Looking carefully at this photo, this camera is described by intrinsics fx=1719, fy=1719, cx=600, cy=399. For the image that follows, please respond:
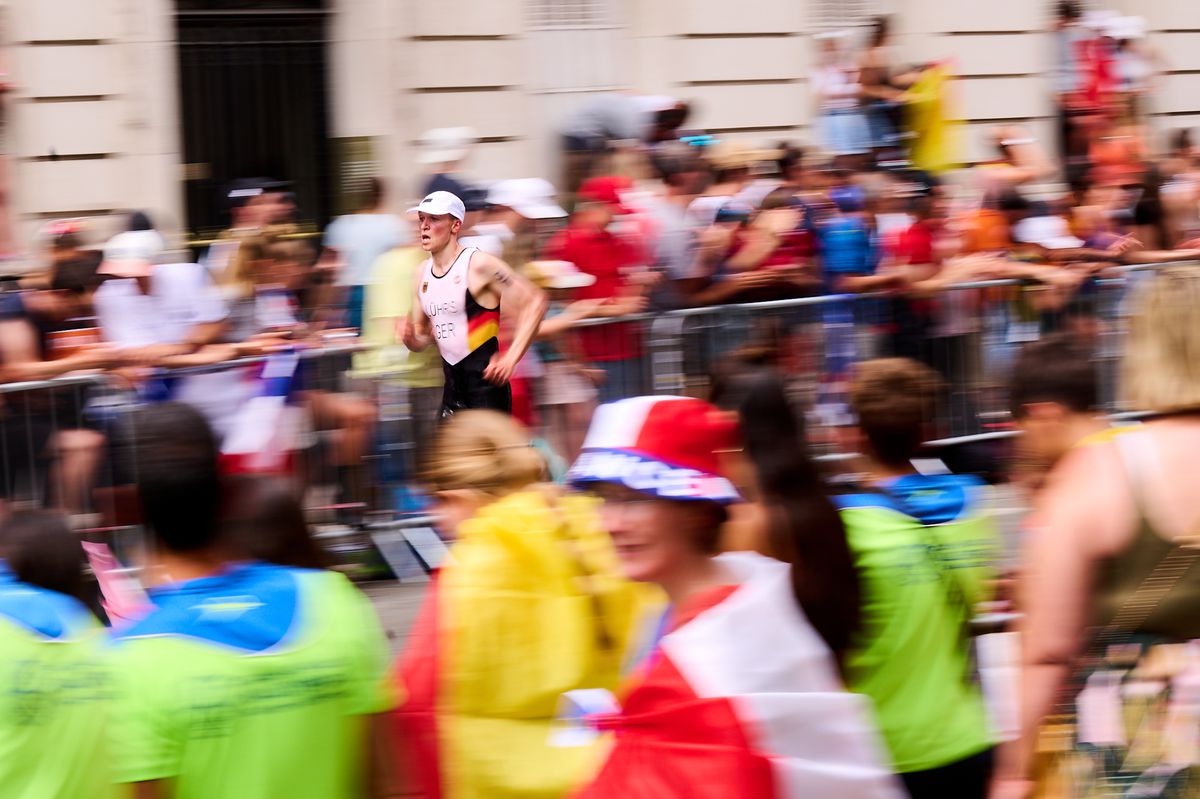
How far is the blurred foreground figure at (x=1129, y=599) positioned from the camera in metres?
3.29

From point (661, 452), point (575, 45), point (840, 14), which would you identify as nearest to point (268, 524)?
point (661, 452)

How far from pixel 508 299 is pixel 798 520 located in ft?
16.1

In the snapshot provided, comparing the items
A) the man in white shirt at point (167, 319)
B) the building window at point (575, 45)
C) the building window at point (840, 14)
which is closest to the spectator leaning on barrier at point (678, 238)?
the man in white shirt at point (167, 319)

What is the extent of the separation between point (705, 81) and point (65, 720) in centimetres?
1162

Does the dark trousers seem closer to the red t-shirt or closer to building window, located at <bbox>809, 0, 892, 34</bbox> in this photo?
the red t-shirt

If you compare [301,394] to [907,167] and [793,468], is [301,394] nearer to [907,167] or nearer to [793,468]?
[793,468]

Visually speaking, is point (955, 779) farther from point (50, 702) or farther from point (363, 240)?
point (363, 240)

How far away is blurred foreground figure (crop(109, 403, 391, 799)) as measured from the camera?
3.15 meters

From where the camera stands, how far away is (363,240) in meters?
10.3

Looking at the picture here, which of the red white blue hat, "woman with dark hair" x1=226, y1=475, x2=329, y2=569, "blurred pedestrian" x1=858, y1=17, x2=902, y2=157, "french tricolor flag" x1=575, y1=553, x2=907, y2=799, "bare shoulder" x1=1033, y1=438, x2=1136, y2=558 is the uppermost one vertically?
"blurred pedestrian" x1=858, y1=17, x2=902, y2=157

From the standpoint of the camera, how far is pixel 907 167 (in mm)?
13484

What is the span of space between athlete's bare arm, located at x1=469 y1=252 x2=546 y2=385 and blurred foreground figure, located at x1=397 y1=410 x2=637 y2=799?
4.49m

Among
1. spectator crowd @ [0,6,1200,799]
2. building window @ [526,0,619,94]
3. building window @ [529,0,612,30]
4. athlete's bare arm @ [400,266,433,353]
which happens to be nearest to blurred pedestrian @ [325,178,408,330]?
athlete's bare arm @ [400,266,433,353]

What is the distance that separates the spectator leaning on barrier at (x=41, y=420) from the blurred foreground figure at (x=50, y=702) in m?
4.10
